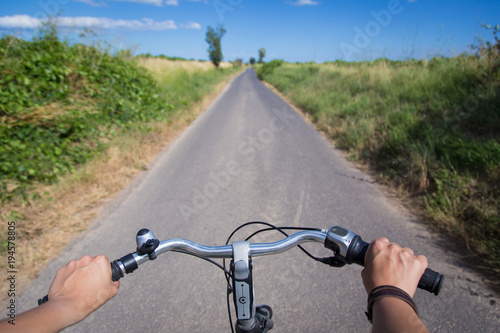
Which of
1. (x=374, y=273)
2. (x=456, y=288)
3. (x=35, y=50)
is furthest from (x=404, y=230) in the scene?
(x=35, y=50)

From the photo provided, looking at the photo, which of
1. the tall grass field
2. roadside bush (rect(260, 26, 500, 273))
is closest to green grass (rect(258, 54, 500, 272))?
roadside bush (rect(260, 26, 500, 273))

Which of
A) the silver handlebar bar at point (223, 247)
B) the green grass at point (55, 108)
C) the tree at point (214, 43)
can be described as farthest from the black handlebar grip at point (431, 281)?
the tree at point (214, 43)

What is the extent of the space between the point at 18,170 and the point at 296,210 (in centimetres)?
388

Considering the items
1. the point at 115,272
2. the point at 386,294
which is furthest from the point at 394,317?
the point at 115,272

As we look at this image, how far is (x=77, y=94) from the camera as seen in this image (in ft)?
19.8

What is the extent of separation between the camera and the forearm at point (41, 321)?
76 cm

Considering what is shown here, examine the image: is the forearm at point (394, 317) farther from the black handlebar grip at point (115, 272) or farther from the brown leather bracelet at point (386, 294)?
the black handlebar grip at point (115, 272)

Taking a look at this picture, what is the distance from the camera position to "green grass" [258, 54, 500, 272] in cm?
→ 304

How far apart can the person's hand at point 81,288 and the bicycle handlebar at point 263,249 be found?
61 millimetres

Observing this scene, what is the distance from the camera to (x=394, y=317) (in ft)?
2.74

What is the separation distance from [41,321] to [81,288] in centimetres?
15

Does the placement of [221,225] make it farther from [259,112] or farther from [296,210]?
[259,112]

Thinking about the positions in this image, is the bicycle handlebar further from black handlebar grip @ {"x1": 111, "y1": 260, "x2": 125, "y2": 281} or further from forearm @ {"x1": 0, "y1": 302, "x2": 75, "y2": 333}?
forearm @ {"x1": 0, "y1": 302, "x2": 75, "y2": 333}

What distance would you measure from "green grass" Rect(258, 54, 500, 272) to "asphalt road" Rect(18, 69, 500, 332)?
0.39 m
